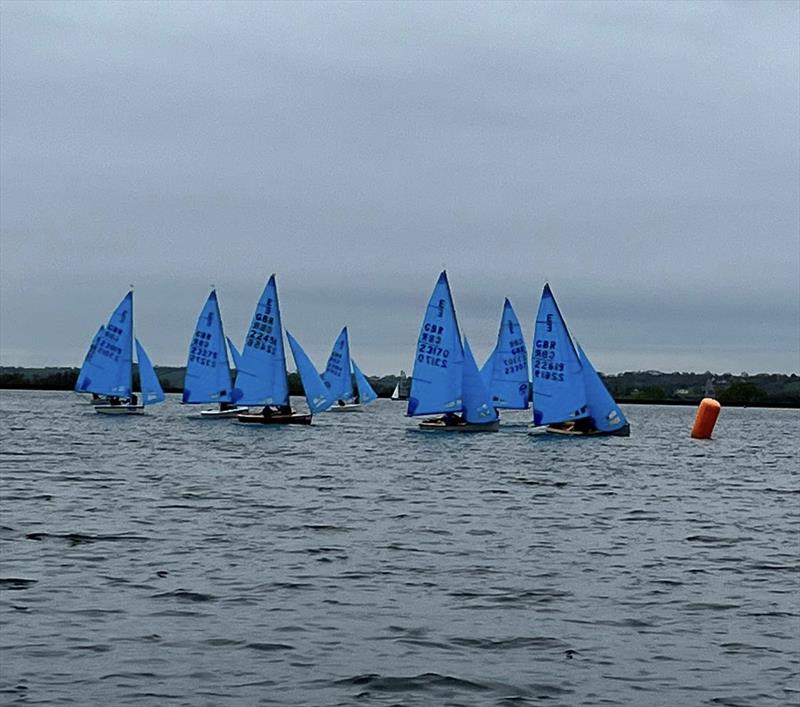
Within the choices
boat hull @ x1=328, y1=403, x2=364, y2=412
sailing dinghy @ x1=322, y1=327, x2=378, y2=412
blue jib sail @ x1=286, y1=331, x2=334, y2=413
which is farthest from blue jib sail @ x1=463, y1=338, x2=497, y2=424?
boat hull @ x1=328, y1=403, x2=364, y2=412

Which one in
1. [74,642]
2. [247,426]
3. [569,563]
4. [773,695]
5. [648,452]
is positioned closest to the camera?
[773,695]

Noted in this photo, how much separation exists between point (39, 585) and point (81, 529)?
506cm

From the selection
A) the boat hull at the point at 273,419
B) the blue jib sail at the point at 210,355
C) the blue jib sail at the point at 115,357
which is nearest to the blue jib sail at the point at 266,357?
the boat hull at the point at 273,419

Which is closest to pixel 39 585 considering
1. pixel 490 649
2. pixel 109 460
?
pixel 490 649

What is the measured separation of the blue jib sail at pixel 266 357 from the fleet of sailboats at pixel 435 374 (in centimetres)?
4

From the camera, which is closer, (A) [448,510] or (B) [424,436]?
(A) [448,510]

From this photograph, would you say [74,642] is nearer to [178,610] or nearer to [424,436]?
[178,610]

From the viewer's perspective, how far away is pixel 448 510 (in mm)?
23703

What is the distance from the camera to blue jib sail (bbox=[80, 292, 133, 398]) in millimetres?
66312

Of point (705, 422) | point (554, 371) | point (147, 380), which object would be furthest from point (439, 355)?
point (147, 380)

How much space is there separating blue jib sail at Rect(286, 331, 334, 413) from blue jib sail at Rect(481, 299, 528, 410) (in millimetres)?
10130

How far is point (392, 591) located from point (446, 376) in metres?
34.6

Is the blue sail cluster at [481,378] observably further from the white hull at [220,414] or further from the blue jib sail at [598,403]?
the white hull at [220,414]

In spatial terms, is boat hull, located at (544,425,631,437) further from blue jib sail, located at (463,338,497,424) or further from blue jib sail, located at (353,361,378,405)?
blue jib sail, located at (353,361,378,405)
